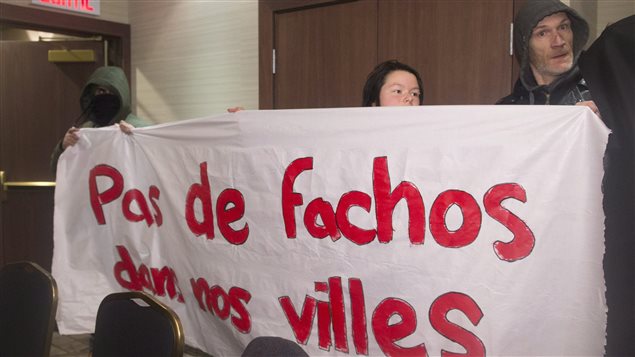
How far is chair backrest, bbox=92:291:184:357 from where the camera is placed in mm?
1178

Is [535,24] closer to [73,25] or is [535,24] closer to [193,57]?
[193,57]

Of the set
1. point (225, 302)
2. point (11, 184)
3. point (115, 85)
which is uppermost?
point (115, 85)

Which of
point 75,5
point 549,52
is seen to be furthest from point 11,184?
point 549,52

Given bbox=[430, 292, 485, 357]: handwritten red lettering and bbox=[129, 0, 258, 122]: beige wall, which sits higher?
bbox=[129, 0, 258, 122]: beige wall

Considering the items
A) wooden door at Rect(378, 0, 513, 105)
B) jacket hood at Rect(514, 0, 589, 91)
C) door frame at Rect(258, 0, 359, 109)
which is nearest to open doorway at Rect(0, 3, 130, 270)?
door frame at Rect(258, 0, 359, 109)

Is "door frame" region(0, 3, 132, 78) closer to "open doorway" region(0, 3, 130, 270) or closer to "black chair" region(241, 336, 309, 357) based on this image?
"open doorway" region(0, 3, 130, 270)

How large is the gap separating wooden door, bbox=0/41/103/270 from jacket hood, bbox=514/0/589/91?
3.07m

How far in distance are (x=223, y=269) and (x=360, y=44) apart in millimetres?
1477

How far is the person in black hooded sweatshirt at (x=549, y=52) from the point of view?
1.83 meters

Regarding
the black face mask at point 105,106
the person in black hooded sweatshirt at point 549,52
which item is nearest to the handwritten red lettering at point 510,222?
the person in black hooded sweatshirt at point 549,52

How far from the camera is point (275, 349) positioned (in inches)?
36.3

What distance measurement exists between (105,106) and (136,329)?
1856 millimetres

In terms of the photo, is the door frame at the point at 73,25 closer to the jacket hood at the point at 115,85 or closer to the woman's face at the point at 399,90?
the jacket hood at the point at 115,85

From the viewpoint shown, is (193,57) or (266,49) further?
(193,57)
